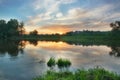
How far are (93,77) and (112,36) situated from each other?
413ft

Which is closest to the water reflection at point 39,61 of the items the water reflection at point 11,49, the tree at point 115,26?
the water reflection at point 11,49

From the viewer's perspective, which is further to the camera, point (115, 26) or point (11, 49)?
point (115, 26)

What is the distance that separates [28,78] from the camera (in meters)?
28.6

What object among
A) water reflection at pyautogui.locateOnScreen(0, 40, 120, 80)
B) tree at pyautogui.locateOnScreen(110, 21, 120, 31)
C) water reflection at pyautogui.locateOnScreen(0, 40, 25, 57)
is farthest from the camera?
tree at pyautogui.locateOnScreen(110, 21, 120, 31)

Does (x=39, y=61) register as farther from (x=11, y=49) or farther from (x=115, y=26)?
(x=115, y=26)

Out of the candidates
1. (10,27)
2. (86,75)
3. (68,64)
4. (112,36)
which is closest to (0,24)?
(10,27)

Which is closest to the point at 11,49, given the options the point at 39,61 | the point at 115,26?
the point at 39,61

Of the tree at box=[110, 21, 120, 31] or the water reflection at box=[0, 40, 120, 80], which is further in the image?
the tree at box=[110, 21, 120, 31]

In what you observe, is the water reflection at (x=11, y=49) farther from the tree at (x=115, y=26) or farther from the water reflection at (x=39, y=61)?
the tree at (x=115, y=26)

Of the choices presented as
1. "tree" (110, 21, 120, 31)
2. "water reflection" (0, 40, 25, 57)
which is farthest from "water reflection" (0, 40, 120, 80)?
"tree" (110, 21, 120, 31)

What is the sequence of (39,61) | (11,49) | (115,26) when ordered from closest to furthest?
(39,61) < (11,49) < (115,26)

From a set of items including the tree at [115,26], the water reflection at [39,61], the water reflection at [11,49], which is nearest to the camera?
the water reflection at [39,61]

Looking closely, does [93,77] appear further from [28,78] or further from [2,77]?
[2,77]

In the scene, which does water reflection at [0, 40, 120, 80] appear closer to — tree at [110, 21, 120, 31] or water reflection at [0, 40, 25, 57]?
water reflection at [0, 40, 25, 57]
